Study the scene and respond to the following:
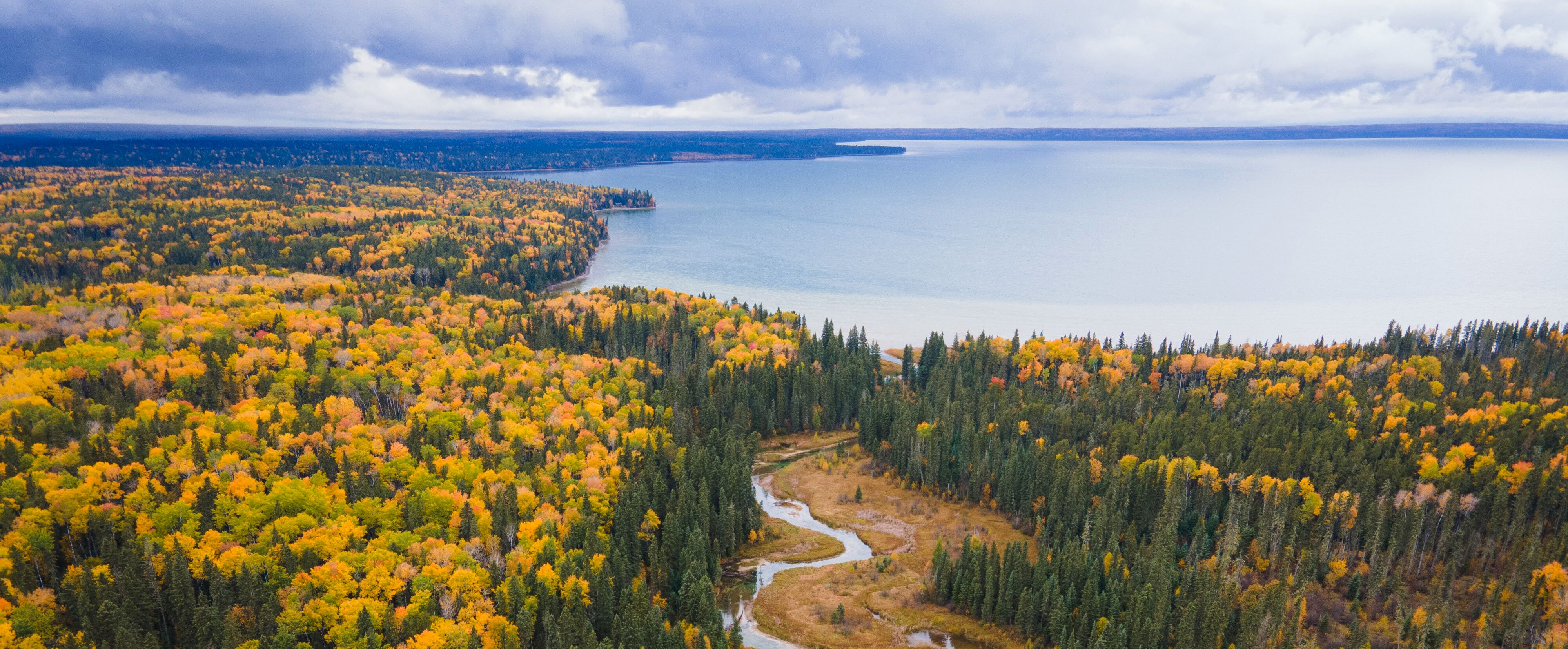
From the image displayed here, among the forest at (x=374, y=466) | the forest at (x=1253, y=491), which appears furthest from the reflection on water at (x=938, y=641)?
the forest at (x=374, y=466)

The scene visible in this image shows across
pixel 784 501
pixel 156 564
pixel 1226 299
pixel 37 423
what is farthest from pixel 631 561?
pixel 1226 299

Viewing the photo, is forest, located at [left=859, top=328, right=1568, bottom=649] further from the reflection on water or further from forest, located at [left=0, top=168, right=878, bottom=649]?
forest, located at [left=0, top=168, right=878, bottom=649]

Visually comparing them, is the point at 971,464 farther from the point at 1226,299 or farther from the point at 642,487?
the point at 1226,299

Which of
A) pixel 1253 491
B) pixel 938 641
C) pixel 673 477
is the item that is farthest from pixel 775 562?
pixel 1253 491

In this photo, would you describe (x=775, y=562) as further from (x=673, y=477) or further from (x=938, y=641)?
(x=938, y=641)

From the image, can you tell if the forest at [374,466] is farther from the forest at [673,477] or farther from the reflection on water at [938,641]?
the reflection on water at [938,641]

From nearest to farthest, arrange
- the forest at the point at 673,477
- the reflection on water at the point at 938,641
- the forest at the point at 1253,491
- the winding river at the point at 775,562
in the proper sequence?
the forest at the point at 673,477, the forest at the point at 1253,491, the reflection on water at the point at 938,641, the winding river at the point at 775,562
